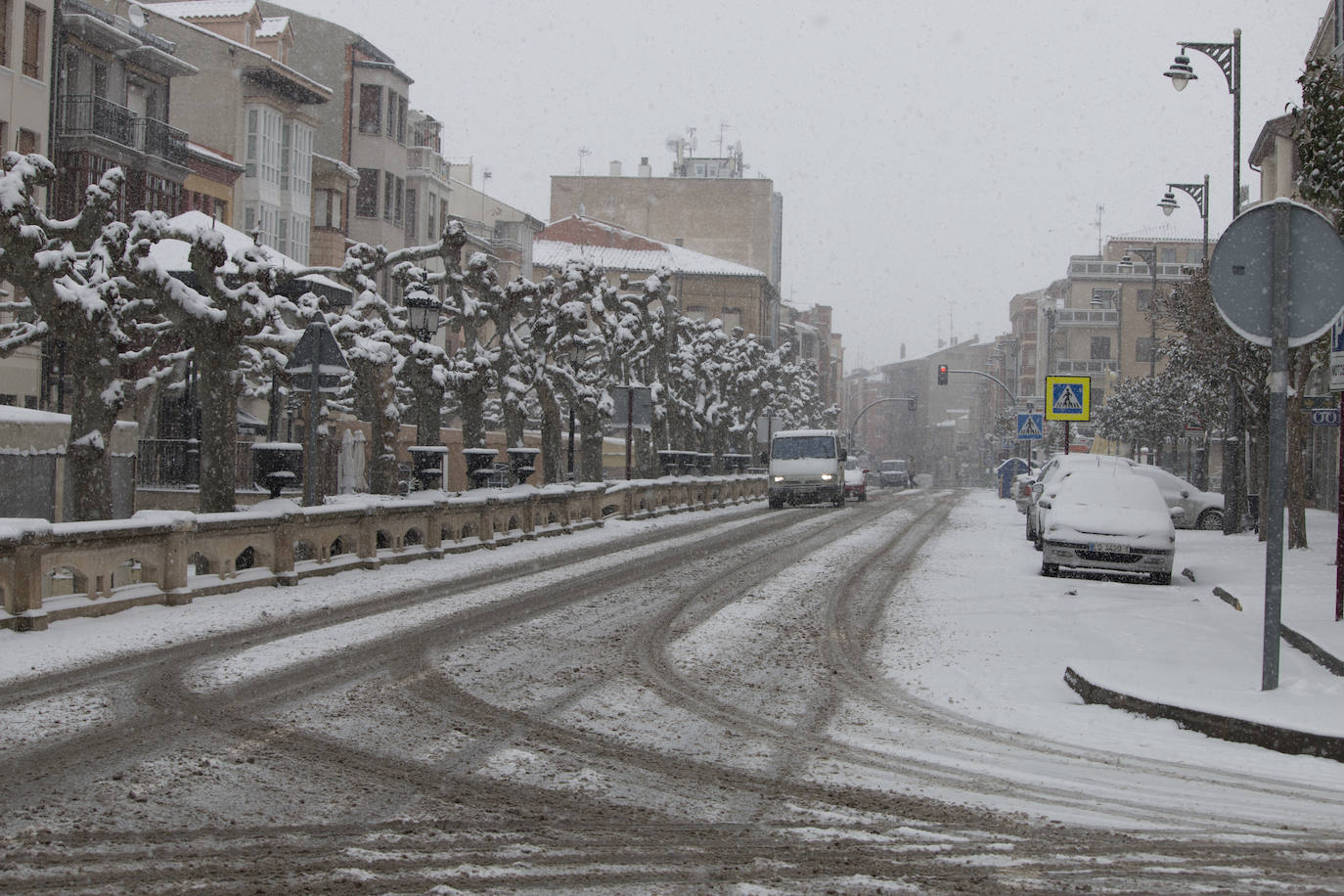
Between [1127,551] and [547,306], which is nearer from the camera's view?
[1127,551]

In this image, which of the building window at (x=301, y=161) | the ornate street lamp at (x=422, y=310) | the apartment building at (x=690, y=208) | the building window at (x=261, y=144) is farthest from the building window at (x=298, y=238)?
the apartment building at (x=690, y=208)

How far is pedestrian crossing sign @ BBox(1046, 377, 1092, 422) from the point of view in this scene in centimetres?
2833

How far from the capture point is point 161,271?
17734 millimetres

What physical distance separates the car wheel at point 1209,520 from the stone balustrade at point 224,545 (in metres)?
15.8

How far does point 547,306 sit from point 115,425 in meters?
15.9

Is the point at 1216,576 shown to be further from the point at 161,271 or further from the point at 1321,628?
the point at 161,271

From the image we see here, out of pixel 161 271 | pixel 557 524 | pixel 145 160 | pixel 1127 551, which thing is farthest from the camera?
pixel 145 160

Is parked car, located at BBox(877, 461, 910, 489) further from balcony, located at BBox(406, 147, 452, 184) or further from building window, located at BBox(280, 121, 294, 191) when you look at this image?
building window, located at BBox(280, 121, 294, 191)

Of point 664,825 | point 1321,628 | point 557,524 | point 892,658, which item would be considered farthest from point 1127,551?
point 664,825

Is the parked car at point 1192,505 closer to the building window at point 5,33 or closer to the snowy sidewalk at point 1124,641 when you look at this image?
the snowy sidewalk at point 1124,641

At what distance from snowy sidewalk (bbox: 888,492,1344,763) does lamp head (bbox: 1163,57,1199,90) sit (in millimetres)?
9652

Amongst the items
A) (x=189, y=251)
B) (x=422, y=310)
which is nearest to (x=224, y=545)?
(x=189, y=251)

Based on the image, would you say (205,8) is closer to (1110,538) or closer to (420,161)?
(420,161)

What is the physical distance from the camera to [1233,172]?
26984mm
